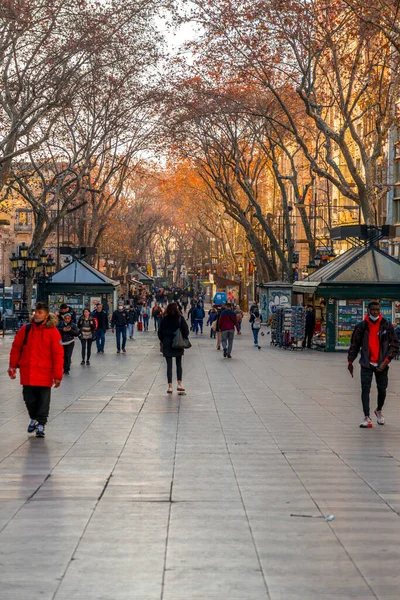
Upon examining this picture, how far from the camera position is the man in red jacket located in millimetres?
11914

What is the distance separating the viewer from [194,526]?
7.40 metres

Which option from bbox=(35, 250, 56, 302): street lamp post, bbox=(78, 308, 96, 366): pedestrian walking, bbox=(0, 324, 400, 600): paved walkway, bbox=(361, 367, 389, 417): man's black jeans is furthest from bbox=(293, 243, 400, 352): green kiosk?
bbox=(361, 367, 389, 417): man's black jeans

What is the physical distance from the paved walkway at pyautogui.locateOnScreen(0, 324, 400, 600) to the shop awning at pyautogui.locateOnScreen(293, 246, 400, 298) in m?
16.1

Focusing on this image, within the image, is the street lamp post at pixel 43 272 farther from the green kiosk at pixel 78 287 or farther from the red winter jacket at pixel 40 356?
the red winter jacket at pixel 40 356

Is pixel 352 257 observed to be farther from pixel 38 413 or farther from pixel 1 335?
pixel 38 413

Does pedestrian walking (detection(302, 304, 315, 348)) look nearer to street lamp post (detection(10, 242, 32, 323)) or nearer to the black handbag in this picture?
street lamp post (detection(10, 242, 32, 323))

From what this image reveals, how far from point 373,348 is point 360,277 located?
1996 cm

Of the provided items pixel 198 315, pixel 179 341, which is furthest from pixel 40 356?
pixel 198 315

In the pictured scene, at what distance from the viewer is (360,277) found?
108 feet

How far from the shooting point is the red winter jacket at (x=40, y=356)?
1190 centimetres

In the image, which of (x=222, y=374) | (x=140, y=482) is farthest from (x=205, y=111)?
(x=140, y=482)

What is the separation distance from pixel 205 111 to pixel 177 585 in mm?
37387

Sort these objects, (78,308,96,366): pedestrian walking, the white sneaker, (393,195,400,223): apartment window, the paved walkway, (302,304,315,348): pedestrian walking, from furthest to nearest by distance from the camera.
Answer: (393,195,400,223): apartment window → (302,304,315,348): pedestrian walking → (78,308,96,366): pedestrian walking → the white sneaker → the paved walkway

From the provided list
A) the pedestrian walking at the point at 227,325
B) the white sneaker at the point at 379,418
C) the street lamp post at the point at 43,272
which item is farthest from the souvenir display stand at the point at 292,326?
the white sneaker at the point at 379,418
